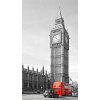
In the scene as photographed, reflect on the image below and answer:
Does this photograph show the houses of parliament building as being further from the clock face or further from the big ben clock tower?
the clock face

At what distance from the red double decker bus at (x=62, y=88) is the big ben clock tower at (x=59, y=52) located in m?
0.06

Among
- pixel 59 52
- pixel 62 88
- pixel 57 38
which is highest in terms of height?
pixel 57 38

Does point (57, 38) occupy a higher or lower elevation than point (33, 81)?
higher

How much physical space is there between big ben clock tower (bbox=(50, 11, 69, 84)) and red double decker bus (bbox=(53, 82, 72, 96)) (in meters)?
0.06

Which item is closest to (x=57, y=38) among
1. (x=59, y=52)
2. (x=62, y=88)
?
(x=59, y=52)

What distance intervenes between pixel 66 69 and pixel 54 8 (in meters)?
1.06

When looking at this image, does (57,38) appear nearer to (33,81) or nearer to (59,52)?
(59,52)

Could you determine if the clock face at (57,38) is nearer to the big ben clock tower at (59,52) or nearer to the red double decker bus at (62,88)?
the big ben clock tower at (59,52)

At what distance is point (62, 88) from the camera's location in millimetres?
3463

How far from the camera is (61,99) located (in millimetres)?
3418

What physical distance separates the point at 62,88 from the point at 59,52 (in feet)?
1.91

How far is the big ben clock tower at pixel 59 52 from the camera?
3.43m
